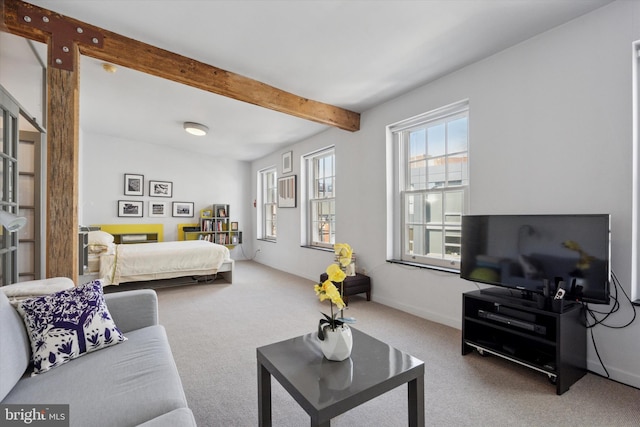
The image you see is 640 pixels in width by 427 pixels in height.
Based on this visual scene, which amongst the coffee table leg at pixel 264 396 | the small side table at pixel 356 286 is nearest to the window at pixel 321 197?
the small side table at pixel 356 286

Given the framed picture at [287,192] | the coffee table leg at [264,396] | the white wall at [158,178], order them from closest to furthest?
the coffee table leg at [264,396] < the framed picture at [287,192] < the white wall at [158,178]

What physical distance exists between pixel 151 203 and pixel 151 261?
2.56 m

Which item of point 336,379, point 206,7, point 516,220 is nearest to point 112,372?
point 336,379

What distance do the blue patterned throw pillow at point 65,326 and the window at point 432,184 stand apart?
2936 mm

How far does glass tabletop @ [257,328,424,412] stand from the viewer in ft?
3.91

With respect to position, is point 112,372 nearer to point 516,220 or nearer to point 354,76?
point 516,220

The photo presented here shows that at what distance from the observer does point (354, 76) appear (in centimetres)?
312

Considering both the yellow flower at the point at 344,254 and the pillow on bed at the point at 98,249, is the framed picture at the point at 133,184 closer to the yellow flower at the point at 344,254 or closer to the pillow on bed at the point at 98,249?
the pillow on bed at the point at 98,249

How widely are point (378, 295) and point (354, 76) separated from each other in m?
2.64

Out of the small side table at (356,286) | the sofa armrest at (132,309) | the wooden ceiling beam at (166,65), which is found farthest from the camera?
the small side table at (356,286)

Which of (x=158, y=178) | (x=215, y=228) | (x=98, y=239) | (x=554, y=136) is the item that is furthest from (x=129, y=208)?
(x=554, y=136)

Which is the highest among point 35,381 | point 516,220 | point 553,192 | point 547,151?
point 547,151

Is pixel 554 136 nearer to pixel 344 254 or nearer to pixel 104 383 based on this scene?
pixel 344 254

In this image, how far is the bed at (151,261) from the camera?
13.4 ft
